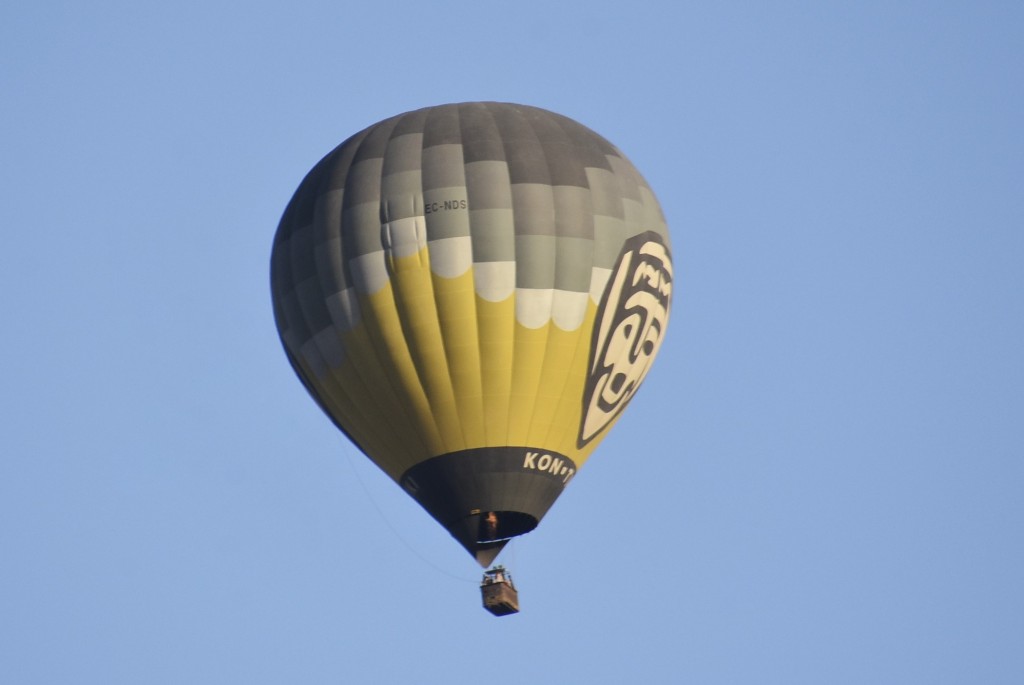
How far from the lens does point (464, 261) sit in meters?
34.8

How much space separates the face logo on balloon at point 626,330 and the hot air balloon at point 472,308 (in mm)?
35

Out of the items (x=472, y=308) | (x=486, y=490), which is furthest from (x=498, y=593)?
(x=472, y=308)

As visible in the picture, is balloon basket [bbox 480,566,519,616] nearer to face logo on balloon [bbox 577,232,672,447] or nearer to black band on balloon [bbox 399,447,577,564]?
black band on balloon [bbox 399,447,577,564]

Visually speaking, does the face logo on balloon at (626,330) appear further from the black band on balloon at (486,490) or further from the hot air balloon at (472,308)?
the black band on balloon at (486,490)

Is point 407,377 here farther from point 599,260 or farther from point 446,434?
point 599,260

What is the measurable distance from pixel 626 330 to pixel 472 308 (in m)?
2.37

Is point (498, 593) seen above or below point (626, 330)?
below

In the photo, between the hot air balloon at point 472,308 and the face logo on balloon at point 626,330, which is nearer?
the hot air balloon at point 472,308

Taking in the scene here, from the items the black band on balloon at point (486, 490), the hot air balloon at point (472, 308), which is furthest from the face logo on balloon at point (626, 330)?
the black band on balloon at point (486, 490)

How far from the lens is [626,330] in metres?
35.8

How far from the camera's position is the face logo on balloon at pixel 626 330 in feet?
116

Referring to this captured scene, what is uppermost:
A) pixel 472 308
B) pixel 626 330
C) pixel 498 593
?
pixel 472 308

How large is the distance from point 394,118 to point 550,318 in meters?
4.07

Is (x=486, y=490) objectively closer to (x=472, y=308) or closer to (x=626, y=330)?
(x=472, y=308)
